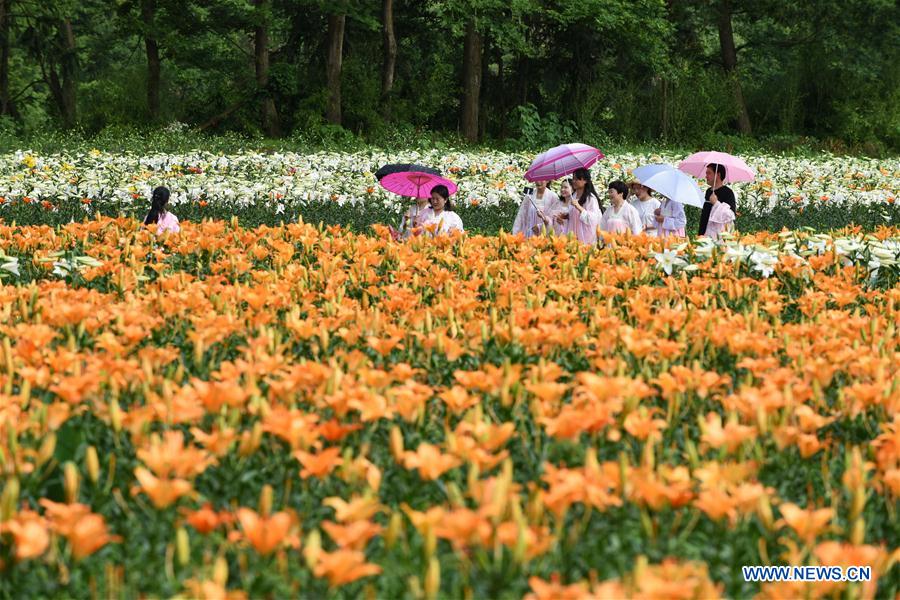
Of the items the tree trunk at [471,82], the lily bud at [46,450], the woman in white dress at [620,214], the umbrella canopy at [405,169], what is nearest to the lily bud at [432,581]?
the lily bud at [46,450]

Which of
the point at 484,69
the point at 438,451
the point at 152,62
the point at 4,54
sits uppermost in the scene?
the point at 484,69

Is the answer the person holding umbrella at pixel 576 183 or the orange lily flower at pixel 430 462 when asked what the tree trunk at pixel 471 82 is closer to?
the person holding umbrella at pixel 576 183

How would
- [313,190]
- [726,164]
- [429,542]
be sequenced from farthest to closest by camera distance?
[313,190], [726,164], [429,542]

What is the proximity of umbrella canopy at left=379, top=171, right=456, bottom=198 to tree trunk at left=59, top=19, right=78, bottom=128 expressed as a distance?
2422 cm

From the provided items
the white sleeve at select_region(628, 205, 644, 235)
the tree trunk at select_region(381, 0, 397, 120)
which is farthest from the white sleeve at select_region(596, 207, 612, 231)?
the tree trunk at select_region(381, 0, 397, 120)

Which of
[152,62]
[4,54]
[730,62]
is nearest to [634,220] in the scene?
[152,62]

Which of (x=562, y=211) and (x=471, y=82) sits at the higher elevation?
(x=471, y=82)

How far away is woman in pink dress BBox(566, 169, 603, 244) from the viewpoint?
1005cm

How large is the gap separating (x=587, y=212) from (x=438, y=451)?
24.4 feet

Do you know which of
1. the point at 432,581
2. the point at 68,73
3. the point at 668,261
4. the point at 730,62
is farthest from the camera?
the point at 730,62

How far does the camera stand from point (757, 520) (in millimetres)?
2463

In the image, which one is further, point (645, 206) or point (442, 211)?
point (645, 206)

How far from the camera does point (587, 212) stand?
10016mm

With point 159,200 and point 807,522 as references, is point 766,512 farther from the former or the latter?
point 159,200
